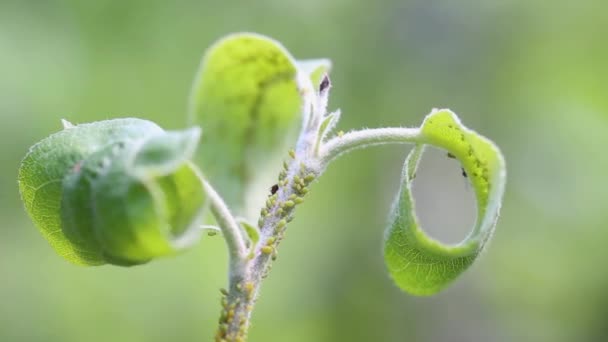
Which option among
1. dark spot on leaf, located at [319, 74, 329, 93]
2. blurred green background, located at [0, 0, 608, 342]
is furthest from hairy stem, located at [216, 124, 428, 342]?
blurred green background, located at [0, 0, 608, 342]

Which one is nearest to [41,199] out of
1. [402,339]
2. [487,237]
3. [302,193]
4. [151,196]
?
[151,196]

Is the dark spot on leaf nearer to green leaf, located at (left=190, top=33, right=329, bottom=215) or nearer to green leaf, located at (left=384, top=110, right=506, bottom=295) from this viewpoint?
green leaf, located at (left=190, top=33, right=329, bottom=215)

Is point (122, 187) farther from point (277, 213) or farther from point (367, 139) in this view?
point (367, 139)

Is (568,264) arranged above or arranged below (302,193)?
above

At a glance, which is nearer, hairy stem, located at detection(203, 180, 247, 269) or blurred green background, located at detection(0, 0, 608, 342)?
hairy stem, located at detection(203, 180, 247, 269)

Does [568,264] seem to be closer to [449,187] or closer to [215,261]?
[449,187]

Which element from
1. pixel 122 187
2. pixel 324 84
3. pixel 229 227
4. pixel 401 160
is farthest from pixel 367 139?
pixel 401 160
